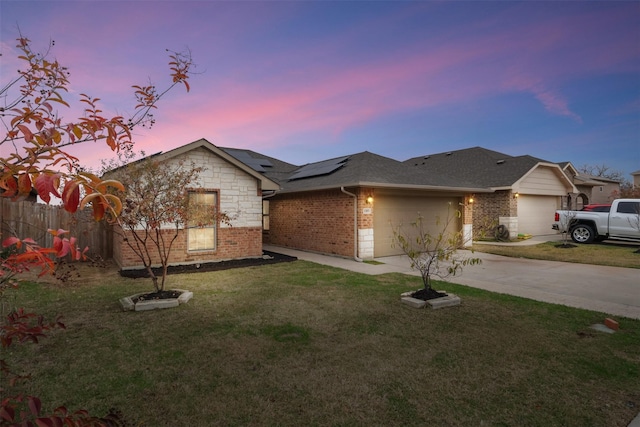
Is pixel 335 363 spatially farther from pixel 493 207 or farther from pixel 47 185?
pixel 493 207

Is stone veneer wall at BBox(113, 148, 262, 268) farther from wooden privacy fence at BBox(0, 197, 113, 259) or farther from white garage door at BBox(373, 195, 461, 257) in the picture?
white garage door at BBox(373, 195, 461, 257)

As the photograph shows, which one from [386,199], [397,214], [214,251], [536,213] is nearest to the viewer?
[214,251]

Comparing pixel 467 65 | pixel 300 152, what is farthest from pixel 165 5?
pixel 300 152

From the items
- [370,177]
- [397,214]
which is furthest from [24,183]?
[397,214]

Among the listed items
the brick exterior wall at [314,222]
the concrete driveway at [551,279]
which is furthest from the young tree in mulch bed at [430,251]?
the brick exterior wall at [314,222]

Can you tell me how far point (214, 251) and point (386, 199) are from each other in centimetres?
675

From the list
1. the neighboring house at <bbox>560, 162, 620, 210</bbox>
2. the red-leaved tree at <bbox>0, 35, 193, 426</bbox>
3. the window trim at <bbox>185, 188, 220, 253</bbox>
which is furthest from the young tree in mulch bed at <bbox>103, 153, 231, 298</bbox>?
the neighboring house at <bbox>560, 162, 620, 210</bbox>

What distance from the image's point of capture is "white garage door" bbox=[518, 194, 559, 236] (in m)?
19.2

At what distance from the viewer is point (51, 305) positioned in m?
6.39

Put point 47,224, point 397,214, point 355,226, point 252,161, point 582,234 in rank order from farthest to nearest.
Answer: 1. point 252,161
2. point 582,234
3. point 397,214
4. point 355,226
5. point 47,224

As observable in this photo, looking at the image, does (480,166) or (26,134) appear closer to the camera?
(26,134)

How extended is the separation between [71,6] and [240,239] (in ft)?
28.2

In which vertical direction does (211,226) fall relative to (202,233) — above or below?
above

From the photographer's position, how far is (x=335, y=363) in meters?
4.07
